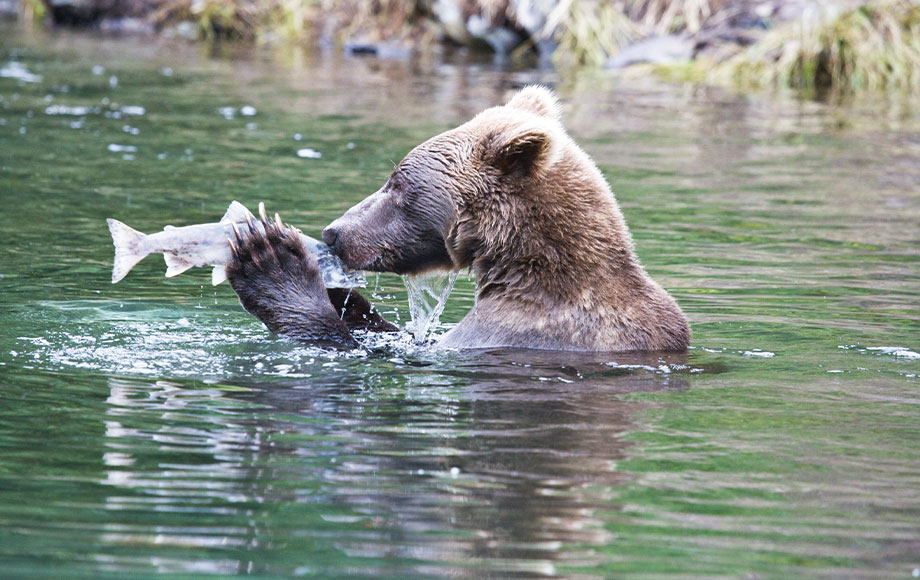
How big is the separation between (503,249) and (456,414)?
1335 millimetres

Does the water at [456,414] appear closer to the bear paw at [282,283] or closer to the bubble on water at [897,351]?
the bubble on water at [897,351]

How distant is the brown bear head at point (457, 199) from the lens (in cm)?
627

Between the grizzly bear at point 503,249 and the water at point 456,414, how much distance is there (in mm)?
174

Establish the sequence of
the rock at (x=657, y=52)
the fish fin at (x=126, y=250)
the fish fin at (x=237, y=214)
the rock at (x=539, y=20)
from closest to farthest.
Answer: the fish fin at (x=126, y=250), the fish fin at (x=237, y=214), the rock at (x=657, y=52), the rock at (x=539, y=20)

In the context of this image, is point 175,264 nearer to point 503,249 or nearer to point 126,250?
point 126,250

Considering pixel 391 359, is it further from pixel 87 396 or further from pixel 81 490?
pixel 81 490

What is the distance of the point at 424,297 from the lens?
23.7ft

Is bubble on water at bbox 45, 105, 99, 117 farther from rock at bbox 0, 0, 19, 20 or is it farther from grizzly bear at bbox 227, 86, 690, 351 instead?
rock at bbox 0, 0, 19, 20

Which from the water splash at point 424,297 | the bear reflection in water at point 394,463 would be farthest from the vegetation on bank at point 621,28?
the bear reflection in water at point 394,463

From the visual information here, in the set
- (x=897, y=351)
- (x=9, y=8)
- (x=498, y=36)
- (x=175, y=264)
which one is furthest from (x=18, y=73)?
(x=9, y=8)

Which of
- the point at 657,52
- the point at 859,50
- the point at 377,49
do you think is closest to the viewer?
the point at 859,50

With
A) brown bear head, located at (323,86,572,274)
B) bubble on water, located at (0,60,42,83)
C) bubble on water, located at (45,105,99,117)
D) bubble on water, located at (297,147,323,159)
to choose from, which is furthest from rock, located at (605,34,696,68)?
brown bear head, located at (323,86,572,274)

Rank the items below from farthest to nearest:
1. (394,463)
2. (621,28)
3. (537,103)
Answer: (621,28), (537,103), (394,463)

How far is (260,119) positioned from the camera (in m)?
15.9
